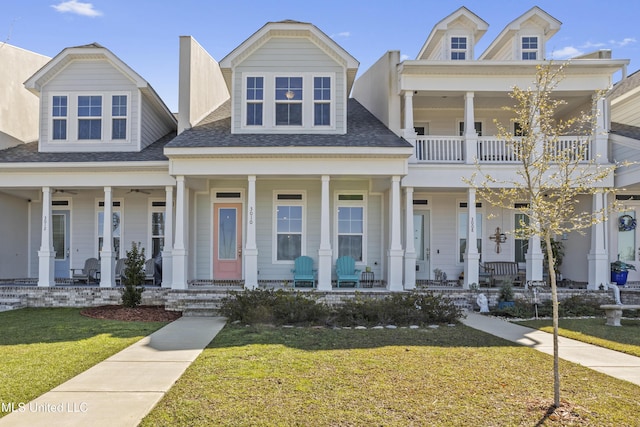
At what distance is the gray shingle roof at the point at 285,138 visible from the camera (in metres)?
12.5

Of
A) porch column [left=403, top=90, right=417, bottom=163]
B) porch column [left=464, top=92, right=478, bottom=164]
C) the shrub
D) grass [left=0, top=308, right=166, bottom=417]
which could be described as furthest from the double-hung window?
grass [left=0, top=308, right=166, bottom=417]

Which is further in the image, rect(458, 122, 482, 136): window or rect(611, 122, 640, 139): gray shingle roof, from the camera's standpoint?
rect(458, 122, 482, 136): window

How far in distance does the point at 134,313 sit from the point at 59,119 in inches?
282

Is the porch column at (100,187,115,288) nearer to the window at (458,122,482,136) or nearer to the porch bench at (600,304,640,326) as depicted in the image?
the window at (458,122,482,136)

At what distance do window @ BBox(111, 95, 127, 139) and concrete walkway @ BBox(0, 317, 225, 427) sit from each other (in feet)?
27.5

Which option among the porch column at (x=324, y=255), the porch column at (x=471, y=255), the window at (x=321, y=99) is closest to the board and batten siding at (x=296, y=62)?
the window at (x=321, y=99)

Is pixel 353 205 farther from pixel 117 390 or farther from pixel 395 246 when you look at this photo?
pixel 117 390

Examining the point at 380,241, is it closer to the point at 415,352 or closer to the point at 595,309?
the point at 595,309

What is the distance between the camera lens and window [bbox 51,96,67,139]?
46.3 ft

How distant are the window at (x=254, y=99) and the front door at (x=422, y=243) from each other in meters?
6.10

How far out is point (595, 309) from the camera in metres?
11.7

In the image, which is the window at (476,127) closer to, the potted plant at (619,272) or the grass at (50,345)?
the potted plant at (619,272)

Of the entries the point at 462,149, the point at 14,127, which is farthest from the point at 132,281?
the point at 462,149

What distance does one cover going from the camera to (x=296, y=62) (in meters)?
13.6
